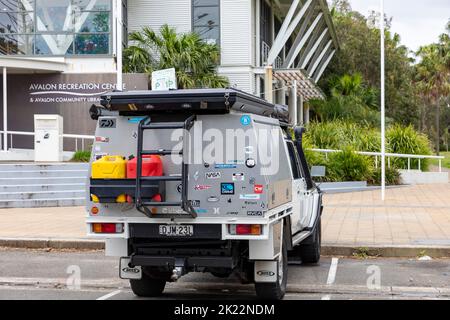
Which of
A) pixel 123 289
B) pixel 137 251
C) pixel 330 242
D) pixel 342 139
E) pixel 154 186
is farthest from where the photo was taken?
pixel 342 139

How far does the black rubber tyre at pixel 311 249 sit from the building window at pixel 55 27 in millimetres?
17212

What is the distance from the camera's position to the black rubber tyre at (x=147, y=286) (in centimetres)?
818

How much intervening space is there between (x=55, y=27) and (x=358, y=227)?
53.8 ft

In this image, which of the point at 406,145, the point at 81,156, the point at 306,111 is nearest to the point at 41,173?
the point at 81,156

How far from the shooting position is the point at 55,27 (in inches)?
1018

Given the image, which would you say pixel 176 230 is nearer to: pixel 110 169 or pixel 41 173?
pixel 110 169

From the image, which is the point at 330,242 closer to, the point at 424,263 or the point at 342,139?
the point at 424,263

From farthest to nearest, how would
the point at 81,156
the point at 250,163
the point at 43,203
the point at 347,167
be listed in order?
the point at 81,156, the point at 347,167, the point at 43,203, the point at 250,163

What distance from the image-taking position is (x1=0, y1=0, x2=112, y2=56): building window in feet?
84.3

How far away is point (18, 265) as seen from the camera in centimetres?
1066

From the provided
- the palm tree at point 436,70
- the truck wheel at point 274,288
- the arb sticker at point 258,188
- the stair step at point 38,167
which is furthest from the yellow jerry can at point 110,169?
the palm tree at point 436,70
